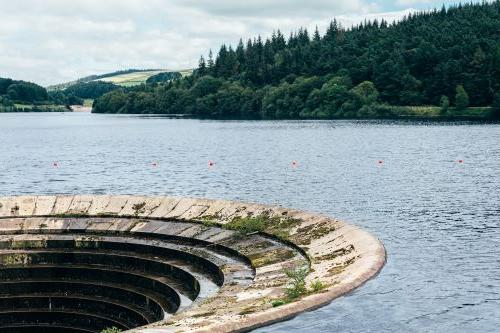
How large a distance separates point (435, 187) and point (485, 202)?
14288mm

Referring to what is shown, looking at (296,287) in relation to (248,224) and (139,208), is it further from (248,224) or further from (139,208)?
(139,208)

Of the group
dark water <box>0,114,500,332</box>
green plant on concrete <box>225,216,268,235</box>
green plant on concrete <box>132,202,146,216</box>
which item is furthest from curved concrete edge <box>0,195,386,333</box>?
green plant on concrete <box>225,216,268,235</box>

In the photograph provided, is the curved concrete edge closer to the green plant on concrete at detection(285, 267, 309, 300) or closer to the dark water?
the green plant on concrete at detection(285, 267, 309, 300)

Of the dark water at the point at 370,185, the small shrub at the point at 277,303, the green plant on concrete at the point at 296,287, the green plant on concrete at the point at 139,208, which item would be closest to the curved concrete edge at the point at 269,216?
→ the green plant on concrete at the point at 139,208

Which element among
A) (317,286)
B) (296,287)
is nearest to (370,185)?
(317,286)

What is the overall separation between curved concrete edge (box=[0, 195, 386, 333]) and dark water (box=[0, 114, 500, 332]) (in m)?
0.78

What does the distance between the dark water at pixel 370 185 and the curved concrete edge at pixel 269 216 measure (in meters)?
0.78

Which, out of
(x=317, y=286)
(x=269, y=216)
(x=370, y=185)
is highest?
(x=269, y=216)

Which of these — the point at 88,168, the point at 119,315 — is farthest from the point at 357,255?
the point at 88,168

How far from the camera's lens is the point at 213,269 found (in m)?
38.3

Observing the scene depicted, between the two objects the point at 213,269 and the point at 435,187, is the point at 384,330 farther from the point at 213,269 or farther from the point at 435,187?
the point at 435,187

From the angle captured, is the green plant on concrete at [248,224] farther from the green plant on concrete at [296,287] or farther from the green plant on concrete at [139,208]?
the green plant on concrete at [296,287]

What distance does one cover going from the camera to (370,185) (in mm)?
85312

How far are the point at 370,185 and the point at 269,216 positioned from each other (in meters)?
43.1
